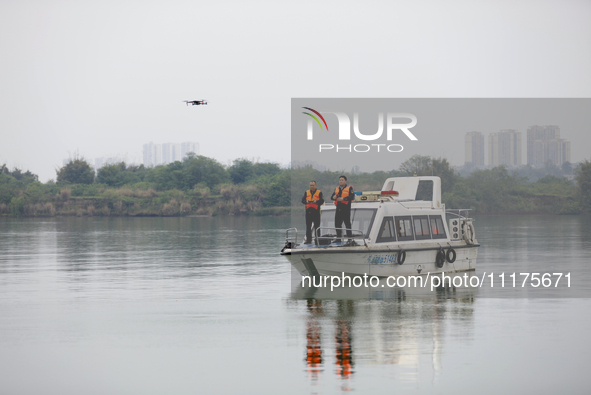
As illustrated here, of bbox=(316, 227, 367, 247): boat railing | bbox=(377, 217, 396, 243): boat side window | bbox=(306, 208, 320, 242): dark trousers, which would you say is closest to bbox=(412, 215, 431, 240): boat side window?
bbox=(377, 217, 396, 243): boat side window

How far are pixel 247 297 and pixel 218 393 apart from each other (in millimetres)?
8010

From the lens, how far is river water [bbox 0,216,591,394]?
902 cm

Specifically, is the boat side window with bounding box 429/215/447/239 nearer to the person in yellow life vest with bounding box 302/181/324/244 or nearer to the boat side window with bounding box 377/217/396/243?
the boat side window with bounding box 377/217/396/243

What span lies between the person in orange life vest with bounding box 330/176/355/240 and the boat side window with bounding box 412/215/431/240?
216cm

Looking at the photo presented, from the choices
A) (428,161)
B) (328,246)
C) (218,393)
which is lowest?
(218,393)

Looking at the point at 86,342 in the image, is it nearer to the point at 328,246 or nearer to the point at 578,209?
the point at 328,246

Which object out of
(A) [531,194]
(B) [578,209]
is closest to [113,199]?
(A) [531,194]

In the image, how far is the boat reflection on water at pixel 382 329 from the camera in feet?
31.5

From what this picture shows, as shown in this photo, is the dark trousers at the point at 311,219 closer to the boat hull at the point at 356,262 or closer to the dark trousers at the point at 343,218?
the dark trousers at the point at 343,218

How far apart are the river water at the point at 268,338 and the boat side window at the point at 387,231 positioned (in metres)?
2.64

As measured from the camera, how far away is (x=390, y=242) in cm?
1847

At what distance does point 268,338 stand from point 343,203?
704 cm

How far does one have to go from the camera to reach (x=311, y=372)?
941 centimetres

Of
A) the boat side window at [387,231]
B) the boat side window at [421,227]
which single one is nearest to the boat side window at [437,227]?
the boat side window at [421,227]
